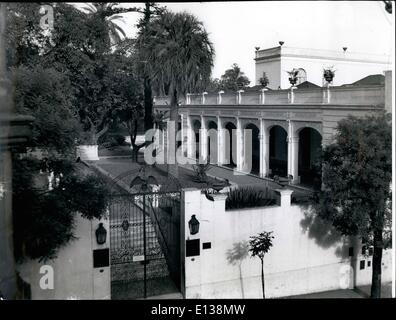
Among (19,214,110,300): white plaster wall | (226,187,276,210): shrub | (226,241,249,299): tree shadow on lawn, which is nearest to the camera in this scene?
(19,214,110,300): white plaster wall

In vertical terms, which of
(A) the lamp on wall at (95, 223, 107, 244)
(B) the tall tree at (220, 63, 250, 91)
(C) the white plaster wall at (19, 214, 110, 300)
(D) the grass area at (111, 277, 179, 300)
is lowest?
(D) the grass area at (111, 277, 179, 300)

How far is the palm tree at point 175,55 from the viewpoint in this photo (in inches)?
303

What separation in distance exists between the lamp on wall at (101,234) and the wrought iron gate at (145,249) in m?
0.51

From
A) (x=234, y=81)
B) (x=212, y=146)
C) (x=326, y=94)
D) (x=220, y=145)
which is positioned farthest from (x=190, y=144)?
(x=326, y=94)

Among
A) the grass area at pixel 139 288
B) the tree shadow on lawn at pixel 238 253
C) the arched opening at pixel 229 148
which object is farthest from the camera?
the arched opening at pixel 229 148

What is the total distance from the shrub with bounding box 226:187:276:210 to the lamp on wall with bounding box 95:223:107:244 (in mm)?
2279

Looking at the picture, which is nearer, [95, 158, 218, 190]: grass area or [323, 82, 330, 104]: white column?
[95, 158, 218, 190]: grass area

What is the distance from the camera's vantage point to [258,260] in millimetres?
7727

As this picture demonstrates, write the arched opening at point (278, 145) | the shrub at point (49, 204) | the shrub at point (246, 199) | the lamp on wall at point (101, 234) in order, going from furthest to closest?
the arched opening at point (278, 145)
the shrub at point (246, 199)
the lamp on wall at point (101, 234)
the shrub at point (49, 204)

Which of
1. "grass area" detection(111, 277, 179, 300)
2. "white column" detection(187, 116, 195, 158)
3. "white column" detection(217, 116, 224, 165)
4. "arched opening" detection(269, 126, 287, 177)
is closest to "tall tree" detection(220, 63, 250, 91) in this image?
"white column" detection(217, 116, 224, 165)

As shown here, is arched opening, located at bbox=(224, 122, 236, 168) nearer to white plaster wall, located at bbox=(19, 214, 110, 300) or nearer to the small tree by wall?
the small tree by wall

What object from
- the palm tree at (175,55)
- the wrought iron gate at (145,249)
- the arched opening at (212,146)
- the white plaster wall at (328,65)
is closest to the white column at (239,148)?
the arched opening at (212,146)

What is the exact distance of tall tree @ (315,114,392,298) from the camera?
698 cm

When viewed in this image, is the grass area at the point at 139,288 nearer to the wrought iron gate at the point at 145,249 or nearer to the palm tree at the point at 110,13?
the wrought iron gate at the point at 145,249
